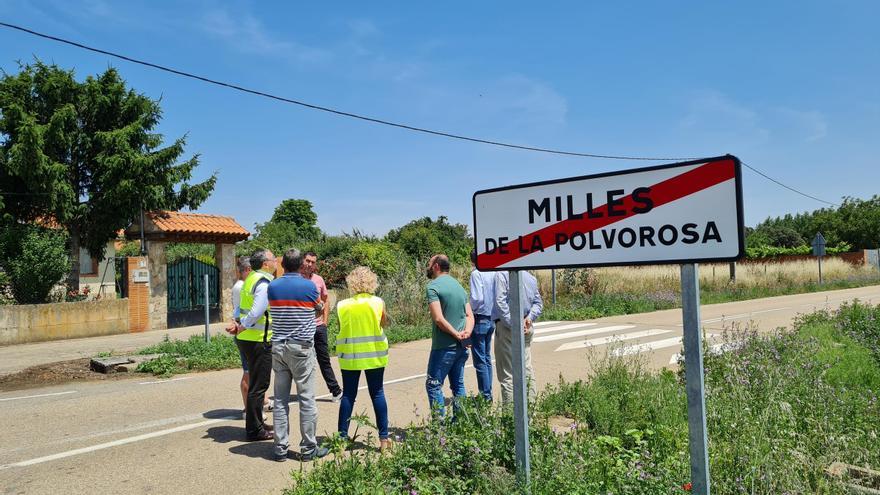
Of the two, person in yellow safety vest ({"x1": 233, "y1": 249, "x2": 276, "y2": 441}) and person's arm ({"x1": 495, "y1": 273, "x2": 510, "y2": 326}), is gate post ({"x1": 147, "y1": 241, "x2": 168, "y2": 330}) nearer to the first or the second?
person in yellow safety vest ({"x1": 233, "y1": 249, "x2": 276, "y2": 441})

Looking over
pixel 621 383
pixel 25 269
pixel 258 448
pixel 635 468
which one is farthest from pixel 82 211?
pixel 635 468

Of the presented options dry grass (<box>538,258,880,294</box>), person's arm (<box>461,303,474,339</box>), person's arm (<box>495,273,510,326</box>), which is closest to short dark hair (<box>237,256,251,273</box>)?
person's arm (<box>461,303,474,339</box>)

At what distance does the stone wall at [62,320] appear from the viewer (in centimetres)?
1481

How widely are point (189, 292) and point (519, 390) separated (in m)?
17.9

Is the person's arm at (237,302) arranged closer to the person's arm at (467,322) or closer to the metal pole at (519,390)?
the person's arm at (467,322)

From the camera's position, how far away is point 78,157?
63.3ft

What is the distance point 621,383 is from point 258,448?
3606 millimetres

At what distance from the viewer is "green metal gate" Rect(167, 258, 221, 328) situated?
1878 centimetres

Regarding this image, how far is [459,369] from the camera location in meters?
6.00

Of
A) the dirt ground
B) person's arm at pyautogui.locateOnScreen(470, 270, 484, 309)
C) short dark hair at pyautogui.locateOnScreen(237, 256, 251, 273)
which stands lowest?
the dirt ground

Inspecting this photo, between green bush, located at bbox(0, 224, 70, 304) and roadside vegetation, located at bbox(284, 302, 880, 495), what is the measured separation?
1401cm

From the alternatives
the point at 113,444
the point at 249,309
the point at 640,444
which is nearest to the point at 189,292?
the point at 113,444

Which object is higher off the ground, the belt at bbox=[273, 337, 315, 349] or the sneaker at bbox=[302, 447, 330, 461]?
the belt at bbox=[273, 337, 315, 349]

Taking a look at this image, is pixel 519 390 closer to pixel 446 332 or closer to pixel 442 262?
pixel 446 332
